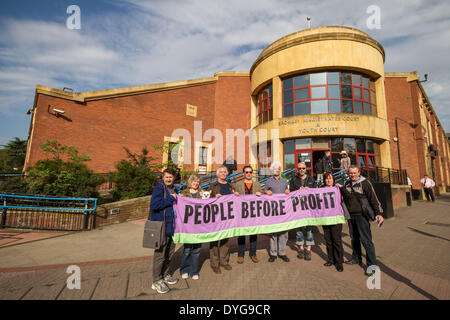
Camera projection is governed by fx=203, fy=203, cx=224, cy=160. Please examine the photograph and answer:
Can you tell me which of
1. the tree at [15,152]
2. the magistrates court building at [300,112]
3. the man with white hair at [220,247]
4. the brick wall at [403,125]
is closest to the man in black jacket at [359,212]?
the man with white hair at [220,247]

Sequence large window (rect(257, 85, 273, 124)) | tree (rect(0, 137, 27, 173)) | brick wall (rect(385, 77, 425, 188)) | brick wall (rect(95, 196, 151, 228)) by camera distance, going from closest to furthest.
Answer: brick wall (rect(95, 196, 151, 228)) → large window (rect(257, 85, 273, 124)) → brick wall (rect(385, 77, 425, 188)) → tree (rect(0, 137, 27, 173))

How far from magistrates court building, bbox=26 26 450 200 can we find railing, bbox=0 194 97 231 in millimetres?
6230

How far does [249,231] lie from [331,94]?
43.1 ft

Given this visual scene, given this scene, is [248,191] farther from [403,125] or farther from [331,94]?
[403,125]

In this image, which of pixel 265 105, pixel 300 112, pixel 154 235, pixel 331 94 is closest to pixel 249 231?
pixel 154 235

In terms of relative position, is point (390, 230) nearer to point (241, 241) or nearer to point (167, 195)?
point (241, 241)

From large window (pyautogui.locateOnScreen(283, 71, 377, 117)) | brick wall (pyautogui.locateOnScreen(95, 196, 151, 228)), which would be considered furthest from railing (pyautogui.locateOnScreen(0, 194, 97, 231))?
large window (pyautogui.locateOnScreen(283, 71, 377, 117))

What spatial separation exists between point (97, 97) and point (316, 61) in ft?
50.4

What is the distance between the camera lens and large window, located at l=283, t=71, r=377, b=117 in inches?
546

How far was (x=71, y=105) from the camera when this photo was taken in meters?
13.2

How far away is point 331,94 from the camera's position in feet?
45.8

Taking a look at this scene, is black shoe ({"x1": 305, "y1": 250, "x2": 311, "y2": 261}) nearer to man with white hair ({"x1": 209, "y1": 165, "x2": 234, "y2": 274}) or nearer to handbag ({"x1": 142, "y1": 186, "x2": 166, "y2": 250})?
man with white hair ({"x1": 209, "y1": 165, "x2": 234, "y2": 274})
